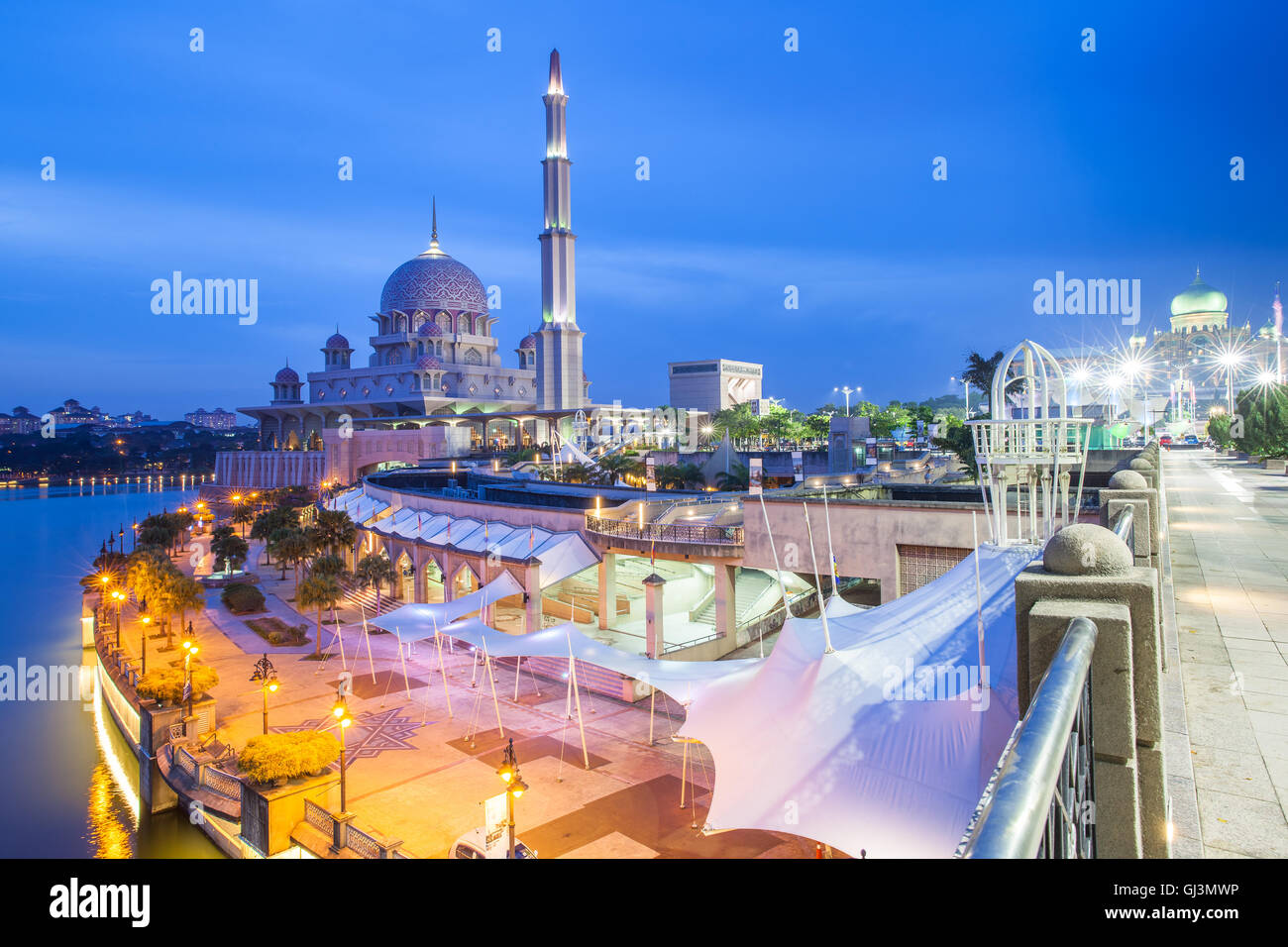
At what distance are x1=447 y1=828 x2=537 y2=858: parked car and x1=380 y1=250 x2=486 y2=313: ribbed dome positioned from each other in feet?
316

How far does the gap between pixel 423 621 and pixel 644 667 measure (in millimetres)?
11141

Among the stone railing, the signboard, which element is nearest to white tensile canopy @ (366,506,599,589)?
the stone railing

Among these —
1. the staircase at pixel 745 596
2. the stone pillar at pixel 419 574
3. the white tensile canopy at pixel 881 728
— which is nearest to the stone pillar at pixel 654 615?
the staircase at pixel 745 596

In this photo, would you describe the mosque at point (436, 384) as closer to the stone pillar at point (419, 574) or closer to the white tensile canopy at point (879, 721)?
the stone pillar at point (419, 574)

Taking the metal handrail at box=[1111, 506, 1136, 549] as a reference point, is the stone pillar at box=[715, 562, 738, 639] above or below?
below

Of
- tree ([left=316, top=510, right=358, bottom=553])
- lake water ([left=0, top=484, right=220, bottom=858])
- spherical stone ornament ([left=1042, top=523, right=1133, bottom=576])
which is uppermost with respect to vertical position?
spherical stone ornament ([left=1042, top=523, right=1133, bottom=576])

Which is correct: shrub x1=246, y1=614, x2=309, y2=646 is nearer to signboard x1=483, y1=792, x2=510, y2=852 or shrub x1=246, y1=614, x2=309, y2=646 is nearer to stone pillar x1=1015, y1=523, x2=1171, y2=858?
signboard x1=483, y1=792, x2=510, y2=852

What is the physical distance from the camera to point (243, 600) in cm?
3997

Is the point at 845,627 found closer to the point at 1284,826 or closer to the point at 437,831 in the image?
the point at 1284,826

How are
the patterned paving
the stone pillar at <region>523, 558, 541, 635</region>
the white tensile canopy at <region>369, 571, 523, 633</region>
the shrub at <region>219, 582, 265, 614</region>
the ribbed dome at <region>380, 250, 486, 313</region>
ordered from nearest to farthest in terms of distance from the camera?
the patterned paving < the white tensile canopy at <region>369, 571, 523, 633</region> < the stone pillar at <region>523, 558, 541, 635</region> < the shrub at <region>219, 582, 265, 614</region> < the ribbed dome at <region>380, 250, 486, 313</region>

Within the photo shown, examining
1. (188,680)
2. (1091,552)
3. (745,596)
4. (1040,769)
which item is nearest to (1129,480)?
(1091,552)

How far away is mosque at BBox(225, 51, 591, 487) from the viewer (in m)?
84.0

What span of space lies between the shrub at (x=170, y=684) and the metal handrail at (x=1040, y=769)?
25.2 meters

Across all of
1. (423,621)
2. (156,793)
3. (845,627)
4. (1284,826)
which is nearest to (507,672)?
(423,621)
